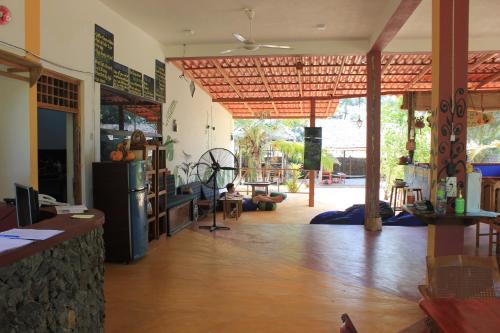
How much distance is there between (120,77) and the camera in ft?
19.1

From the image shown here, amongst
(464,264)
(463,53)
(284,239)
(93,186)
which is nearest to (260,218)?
(284,239)

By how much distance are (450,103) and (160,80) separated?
5247mm

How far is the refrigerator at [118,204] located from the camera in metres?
4.97

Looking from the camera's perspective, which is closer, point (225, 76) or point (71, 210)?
point (71, 210)

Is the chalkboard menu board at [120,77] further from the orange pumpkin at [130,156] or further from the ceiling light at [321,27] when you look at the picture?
the ceiling light at [321,27]

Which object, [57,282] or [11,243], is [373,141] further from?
[11,243]

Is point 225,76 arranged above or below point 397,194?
above

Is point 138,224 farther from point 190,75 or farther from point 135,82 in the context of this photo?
point 190,75

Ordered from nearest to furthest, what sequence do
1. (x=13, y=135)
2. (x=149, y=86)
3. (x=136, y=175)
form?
(x=13, y=135)
(x=136, y=175)
(x=149, y=86)

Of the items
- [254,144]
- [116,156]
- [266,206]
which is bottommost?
[266,206]

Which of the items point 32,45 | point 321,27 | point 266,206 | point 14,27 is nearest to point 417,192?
point 266,206

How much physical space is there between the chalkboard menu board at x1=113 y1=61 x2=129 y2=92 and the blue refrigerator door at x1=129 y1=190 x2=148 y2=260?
1622 millimetres

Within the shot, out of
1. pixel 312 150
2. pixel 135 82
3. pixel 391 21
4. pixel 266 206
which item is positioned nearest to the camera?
pixel 391 21

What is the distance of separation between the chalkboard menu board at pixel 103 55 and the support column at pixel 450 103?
3.94m
